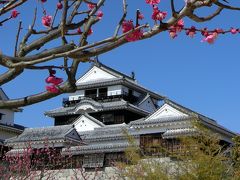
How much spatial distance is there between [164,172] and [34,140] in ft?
49.3

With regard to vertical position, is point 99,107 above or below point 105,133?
above

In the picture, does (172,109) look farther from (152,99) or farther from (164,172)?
(164,172)

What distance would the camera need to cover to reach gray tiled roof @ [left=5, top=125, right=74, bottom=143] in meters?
26.8

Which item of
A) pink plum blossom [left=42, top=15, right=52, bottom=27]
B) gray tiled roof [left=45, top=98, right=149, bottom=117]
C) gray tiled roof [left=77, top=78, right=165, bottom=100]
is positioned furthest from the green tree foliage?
gray tiled roof [left=77, top=78, right=165, bottom=100]

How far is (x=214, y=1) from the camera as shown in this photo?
297 centimetres

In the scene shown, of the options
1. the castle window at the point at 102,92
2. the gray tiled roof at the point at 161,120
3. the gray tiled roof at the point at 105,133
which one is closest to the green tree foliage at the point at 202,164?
the gray tiled roof at the point at 161,120

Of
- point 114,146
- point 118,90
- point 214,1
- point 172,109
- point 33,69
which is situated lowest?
point 33,69

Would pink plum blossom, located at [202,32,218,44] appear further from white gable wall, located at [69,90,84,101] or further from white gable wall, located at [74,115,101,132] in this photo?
white gable wall, located at [69,90,84,101]

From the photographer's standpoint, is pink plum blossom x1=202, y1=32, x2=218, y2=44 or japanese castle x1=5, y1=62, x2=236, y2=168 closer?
pink plum blossom x1=202, y1=32, x2=218, y2=44

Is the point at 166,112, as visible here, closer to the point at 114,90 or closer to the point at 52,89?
the point at 114,90

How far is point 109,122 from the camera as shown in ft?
115

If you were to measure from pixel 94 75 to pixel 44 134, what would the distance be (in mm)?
11730

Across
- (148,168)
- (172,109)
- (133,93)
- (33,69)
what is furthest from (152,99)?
(33,69)

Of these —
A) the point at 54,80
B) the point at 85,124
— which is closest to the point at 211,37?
the point at 54,80
